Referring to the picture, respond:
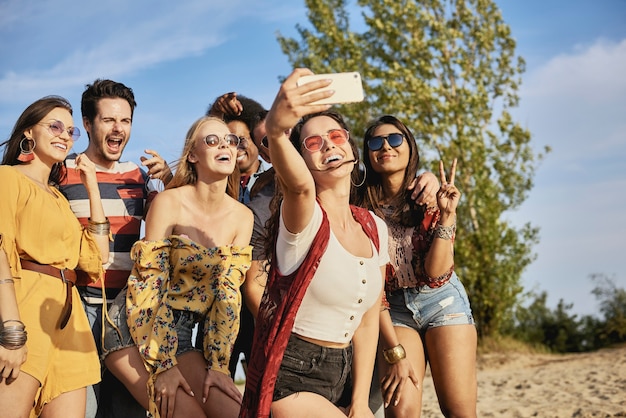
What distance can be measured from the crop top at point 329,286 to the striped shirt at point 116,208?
65.6 inches

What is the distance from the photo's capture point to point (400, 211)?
4555mm

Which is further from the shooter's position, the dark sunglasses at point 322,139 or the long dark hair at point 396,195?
the long dark hair at point 396,195

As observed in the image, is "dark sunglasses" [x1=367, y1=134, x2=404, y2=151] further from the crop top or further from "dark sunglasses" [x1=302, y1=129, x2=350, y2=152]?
the crop top

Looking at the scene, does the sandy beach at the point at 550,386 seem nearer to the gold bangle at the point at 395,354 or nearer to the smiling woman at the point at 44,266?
the gold bangle at the point at 395,354

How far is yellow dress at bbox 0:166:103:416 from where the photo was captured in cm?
357

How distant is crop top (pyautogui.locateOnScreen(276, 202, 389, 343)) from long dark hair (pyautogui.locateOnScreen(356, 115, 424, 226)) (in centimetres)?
142

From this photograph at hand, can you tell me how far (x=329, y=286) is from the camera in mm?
3010

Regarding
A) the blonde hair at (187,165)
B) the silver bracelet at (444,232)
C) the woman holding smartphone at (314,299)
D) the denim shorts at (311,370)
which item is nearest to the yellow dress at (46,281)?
the blonde hair at (187,165)

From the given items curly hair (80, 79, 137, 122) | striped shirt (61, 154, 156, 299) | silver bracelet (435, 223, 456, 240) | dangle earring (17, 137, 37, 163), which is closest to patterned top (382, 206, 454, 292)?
silver bracelet (435, 223, 456, 240)

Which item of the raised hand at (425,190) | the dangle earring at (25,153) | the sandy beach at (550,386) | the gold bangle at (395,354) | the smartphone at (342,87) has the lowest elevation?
the sandy beach at (550,386)

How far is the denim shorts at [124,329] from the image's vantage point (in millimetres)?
3838

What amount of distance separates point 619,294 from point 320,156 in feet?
54.4

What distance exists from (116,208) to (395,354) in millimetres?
1984

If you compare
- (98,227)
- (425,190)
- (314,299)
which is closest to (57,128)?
(98,227)
